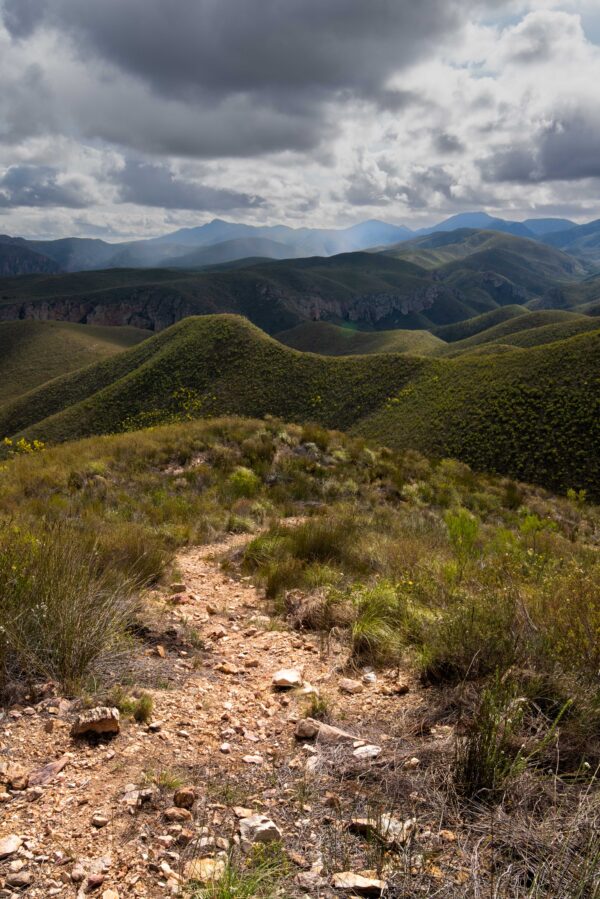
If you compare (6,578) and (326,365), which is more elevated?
(326,365)

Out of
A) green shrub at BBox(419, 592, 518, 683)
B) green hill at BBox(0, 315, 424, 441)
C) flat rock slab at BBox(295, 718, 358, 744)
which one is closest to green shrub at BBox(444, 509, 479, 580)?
green shrub at BBox(419, 592, 518, 683)

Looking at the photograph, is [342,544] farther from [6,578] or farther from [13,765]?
[13,765]

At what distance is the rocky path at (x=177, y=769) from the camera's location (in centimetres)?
201

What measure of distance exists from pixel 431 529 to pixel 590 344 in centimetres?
4343

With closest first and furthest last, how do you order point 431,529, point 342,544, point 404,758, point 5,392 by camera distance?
point 404,758, point 342,544, point 431,529, point 5,392

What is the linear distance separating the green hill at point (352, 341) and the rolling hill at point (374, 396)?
3507 inches

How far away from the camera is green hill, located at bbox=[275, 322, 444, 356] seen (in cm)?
15625

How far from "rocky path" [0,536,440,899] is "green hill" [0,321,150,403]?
123140 millimetres

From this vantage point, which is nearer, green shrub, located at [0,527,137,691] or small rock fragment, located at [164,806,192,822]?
small rock fragment, located at [164,806,192,822]

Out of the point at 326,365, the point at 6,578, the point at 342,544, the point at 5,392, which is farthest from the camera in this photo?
the point at 5,392

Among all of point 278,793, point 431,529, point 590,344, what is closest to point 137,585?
point 278,793

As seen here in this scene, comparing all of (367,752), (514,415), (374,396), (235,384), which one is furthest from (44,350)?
(367,752)

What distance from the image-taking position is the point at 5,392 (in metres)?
111

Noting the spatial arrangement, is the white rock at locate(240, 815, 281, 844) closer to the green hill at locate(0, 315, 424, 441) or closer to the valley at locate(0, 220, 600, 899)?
the valley at locate(0, 220, 600, 899)
